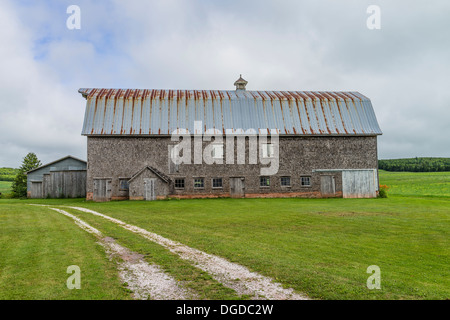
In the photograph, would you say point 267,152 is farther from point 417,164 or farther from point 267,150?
point 417,164

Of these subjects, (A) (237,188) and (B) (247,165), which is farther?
(B) (247,165)

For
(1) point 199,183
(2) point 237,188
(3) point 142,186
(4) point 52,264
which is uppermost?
(1) point 199,183

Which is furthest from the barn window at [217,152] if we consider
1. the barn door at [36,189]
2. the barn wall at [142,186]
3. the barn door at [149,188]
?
the barn door at [36,189]

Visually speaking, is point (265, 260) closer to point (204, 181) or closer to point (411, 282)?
point (411, 282)

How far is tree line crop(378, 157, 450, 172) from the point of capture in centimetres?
9619

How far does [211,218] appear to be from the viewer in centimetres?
1989

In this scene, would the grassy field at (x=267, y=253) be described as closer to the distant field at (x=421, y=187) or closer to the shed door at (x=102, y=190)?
the shed door at (x=102, y=190)

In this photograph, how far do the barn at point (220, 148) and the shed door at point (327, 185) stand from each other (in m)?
0.10

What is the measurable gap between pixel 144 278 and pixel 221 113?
30.2 m

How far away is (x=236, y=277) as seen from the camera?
8.31m

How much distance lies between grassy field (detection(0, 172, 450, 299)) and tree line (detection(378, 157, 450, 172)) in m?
87.5

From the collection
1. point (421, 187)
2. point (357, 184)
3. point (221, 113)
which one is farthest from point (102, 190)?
point (421, 187)

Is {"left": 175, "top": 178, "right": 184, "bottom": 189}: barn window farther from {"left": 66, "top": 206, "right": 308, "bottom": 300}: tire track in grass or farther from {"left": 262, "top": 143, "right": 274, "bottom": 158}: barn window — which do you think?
{"left": 66, "top": 206, "right": 308, "bottom": 300}: tire track in grass
